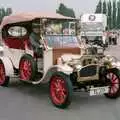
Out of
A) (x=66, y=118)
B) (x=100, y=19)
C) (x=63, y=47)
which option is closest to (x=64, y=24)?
(x=63, y=47)

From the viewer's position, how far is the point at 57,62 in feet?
34.5

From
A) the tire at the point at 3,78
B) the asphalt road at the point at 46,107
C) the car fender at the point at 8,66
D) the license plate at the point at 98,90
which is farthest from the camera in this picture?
the tire at the point at 3,78

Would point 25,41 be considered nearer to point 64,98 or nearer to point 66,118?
point 64,98

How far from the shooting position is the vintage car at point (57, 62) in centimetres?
985

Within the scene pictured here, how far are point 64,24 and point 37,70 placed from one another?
157 centimetres

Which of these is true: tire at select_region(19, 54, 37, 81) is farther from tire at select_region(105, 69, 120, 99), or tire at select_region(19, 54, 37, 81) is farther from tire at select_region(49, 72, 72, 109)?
tire at select_region(105, 69, 120, 99)

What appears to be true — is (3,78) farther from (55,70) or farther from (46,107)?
(46,107)

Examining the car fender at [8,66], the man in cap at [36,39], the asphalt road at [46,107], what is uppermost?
the man in cap at [36,39]

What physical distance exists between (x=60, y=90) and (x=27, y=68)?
1.59 metres

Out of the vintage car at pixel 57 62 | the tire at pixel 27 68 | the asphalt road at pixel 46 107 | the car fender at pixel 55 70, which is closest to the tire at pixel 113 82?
the vintage car at pixel 57 62

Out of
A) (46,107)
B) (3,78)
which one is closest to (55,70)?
(46,107)

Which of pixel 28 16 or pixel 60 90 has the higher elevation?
pixel 28 16

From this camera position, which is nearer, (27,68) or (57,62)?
(57,62)

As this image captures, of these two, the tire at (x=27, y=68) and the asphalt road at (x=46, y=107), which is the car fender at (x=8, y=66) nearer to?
the asphalt road at (x=46, y=107)
